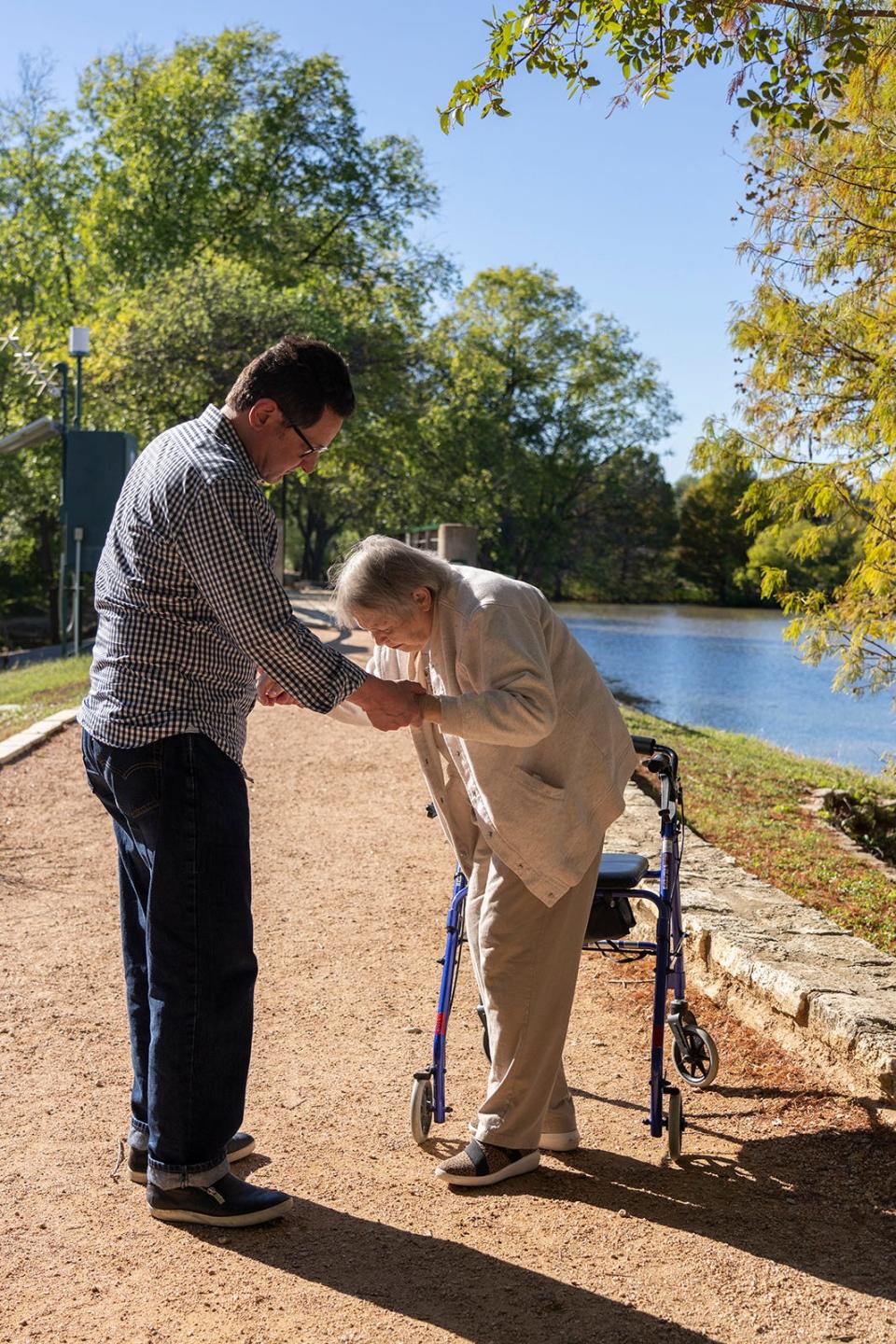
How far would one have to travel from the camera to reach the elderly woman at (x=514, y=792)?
3.41 m

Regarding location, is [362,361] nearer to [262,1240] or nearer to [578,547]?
[262,1240]

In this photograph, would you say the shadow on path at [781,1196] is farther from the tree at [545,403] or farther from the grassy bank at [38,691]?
the tree at [545,403]

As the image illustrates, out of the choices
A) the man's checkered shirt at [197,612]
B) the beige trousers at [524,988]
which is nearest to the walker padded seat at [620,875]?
the beige trousers at [524,988]

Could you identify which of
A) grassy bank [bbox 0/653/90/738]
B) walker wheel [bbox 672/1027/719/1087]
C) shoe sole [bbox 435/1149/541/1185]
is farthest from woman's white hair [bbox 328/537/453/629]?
grassy bank [bbox 0/653/90/738]

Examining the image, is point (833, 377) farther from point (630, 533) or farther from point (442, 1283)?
point (630, 533)

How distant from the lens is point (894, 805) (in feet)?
35.4

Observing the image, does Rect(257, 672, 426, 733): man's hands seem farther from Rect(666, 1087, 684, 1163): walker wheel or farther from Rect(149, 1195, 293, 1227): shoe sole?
Rect(666, 1087, 684, 1163): walker wheel

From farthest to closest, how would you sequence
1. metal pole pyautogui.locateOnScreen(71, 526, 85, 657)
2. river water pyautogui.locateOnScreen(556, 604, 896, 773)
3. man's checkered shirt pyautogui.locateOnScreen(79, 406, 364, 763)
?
river water pyautogui.locateOnScreen(556, 604, 896, 773) → metal pole pyautogui.locateOnScreen(71, 526, 85, 657) → man's checkered shirt pyautogui.locateOnScreen(79, 406, 364, 763)

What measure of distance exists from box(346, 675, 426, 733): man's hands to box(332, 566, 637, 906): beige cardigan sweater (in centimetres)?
9

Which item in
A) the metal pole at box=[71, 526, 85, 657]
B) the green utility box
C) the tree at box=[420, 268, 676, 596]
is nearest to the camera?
the metal pole at box=[71, 526, 85, 657]

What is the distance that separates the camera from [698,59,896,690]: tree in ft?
25.5

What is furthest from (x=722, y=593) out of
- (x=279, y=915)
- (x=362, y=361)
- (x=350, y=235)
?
(x=279, y=915)

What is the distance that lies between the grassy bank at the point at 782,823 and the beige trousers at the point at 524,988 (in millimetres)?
2918

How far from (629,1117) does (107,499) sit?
54.9ft
